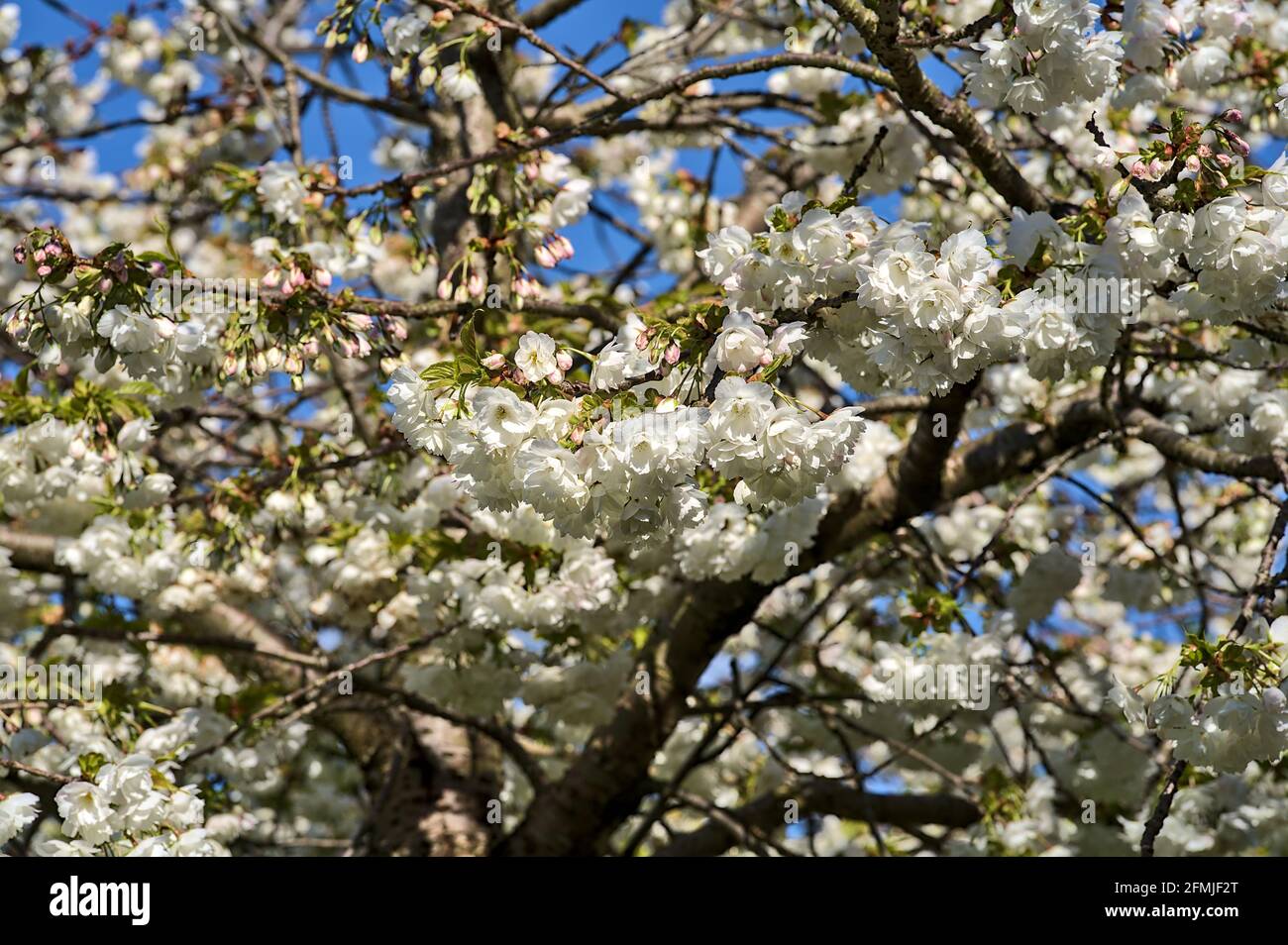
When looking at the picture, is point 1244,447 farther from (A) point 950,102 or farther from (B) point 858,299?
(B) point 858,299

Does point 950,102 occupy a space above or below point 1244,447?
above

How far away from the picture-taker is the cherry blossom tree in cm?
190

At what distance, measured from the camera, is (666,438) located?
5.46ft

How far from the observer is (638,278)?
5.18 metres

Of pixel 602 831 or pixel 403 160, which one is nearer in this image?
pixel 602 831

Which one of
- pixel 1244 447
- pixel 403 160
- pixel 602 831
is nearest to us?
pixel 1244 447

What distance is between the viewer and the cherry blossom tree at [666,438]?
190 cm

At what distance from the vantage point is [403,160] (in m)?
5.83

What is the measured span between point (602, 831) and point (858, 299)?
2.35m

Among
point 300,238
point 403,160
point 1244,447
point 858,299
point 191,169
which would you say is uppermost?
point 403,160

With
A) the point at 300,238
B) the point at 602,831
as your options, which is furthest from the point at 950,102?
the point at 602,831
